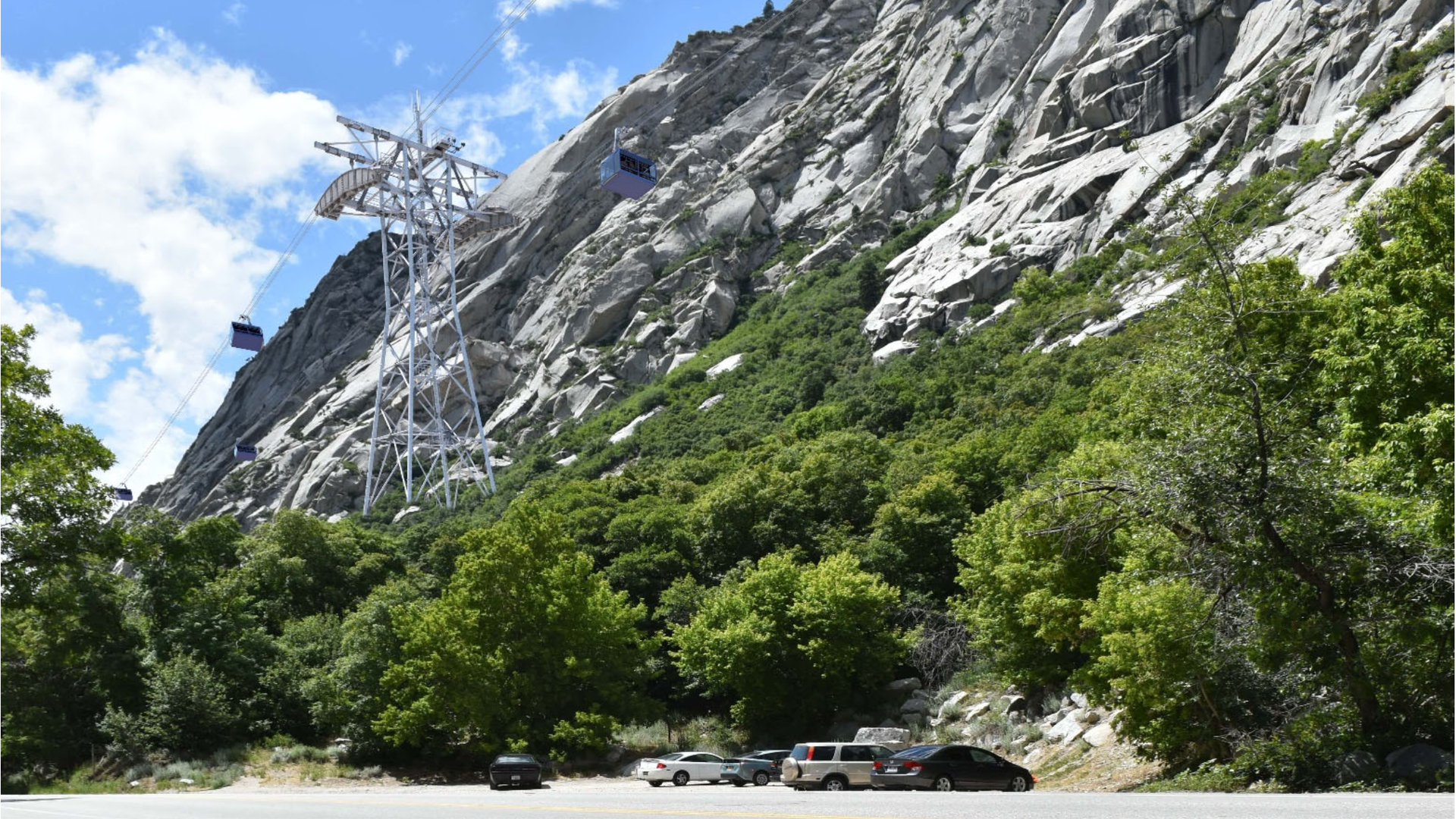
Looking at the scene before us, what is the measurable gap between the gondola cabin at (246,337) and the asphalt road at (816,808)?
42800 mm

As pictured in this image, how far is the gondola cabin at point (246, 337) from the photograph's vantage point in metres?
59.8

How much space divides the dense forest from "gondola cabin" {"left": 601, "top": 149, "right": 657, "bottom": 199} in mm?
16157

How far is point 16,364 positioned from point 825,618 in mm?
25001

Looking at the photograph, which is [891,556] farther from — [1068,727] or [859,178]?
[859,178]

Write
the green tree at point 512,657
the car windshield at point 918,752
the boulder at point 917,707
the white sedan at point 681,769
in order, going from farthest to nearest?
the boulder at point 917,707 < the green tree at point 512,657 < the white sedan at point 681,769 < the car windshield at point 918,752

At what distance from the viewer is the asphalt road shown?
470 inches

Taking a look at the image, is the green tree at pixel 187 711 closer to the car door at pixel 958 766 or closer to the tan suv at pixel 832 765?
the tan suv at pixel 832 765

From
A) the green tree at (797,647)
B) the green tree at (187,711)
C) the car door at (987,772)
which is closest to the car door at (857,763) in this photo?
the car door at (987,772)

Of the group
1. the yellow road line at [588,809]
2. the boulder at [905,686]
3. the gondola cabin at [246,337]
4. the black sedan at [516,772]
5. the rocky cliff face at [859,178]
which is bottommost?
the boulder at [905,686]

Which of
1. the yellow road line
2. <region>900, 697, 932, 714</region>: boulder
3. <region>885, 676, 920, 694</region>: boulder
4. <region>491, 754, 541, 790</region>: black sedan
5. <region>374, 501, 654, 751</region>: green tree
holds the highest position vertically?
<region>374, 501, 654, 751</region>: green tree

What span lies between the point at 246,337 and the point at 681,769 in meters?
43.0

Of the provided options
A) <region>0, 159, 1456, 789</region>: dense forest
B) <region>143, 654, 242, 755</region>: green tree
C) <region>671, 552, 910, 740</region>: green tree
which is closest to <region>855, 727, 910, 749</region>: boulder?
<region>671, 552, 910, 740</region>: green tree

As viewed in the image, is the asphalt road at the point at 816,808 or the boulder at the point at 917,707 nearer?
the asphalt road at the point at 816,808

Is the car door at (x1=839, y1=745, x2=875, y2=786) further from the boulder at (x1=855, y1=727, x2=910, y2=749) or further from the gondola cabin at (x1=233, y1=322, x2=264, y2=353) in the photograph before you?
the gondola cabin at (x1=233, y1=322, x2=264, y2=353)
